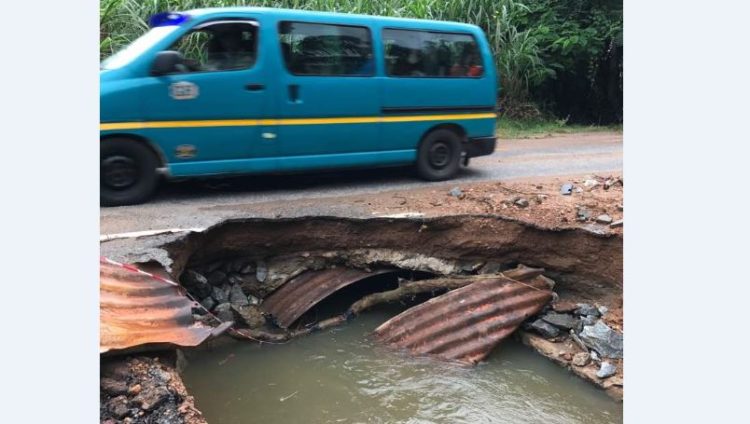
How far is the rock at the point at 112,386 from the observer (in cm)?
352

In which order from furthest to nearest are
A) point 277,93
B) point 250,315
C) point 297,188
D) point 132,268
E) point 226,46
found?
point 297,188
point 277,93
point 226,46
point 250,315
point 132,268

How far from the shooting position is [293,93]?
20.0 ft

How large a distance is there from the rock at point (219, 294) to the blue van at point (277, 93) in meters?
1.18

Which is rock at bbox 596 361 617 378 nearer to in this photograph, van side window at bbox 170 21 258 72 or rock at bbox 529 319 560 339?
rock at bbox 529 319 560 339

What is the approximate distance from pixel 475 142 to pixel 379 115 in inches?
61.4

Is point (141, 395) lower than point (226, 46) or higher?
lower

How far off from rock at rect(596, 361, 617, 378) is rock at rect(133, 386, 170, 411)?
141 inches

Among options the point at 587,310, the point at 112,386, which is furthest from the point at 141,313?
the point at 587,310

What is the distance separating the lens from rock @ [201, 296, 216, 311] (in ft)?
18.0

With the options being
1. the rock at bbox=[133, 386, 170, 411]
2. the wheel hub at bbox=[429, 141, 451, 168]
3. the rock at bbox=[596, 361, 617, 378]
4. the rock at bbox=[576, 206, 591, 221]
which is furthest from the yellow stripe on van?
the rock at bbox=[596, 361, 617, 378]

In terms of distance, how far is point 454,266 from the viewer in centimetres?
609

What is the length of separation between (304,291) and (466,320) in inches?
63.0

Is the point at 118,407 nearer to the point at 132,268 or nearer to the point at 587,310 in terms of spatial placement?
the point at 132,268

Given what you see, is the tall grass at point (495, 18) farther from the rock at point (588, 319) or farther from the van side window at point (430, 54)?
the rock at point (588, 319)
